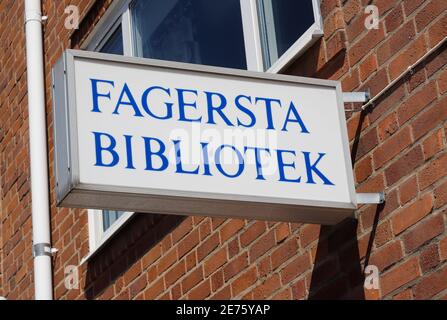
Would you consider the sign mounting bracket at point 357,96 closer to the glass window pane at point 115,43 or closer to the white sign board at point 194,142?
the white sign board at point 194,142

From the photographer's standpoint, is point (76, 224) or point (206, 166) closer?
point (206, 166)

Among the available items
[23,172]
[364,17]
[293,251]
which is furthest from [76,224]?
[364,17]

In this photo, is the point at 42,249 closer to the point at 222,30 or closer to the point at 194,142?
the point at 222,30

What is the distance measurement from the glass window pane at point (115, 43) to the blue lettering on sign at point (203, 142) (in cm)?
278

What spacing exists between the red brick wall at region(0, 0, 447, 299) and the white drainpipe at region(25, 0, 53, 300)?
82cm

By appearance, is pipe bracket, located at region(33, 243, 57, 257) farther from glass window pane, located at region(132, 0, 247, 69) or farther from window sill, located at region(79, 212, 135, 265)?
glass window pane, located at region(132, 0, 247, 69)

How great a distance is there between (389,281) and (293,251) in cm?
68

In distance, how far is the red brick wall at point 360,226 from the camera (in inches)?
164

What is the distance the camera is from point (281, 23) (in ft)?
17.1

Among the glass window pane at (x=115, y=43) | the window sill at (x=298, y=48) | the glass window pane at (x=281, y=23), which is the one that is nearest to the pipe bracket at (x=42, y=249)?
the glass window pane at (x=115, y=43)

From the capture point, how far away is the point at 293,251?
4.87m

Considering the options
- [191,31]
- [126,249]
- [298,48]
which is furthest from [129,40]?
[298,48]

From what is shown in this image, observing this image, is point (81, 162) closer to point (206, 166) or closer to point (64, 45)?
point (206, 166)

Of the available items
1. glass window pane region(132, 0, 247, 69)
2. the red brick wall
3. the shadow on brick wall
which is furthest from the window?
the shadow on brick wall
